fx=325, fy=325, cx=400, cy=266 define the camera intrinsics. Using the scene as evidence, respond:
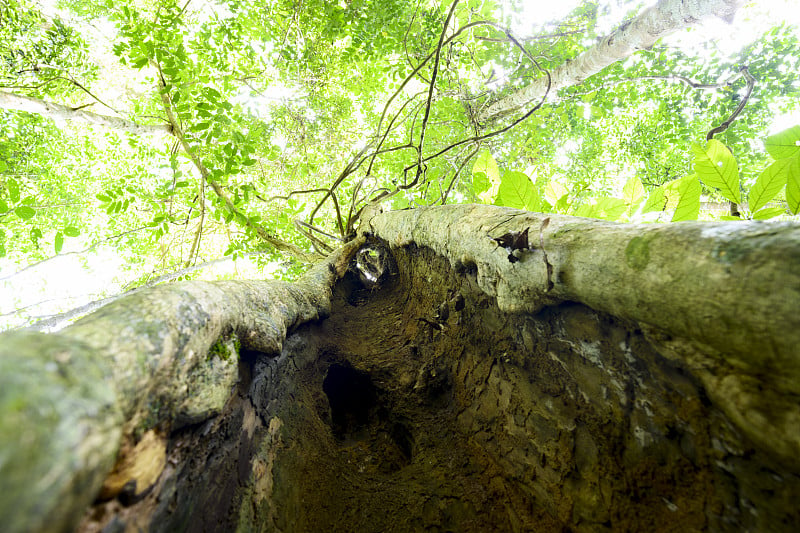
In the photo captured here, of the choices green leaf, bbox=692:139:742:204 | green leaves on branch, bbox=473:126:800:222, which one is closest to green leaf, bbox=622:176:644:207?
green leaves on branch, bbox=473:126:800:222

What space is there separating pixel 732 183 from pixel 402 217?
1679mm

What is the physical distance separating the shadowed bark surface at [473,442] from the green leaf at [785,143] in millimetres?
900

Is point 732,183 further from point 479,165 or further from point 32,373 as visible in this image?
Answer: point 32,373

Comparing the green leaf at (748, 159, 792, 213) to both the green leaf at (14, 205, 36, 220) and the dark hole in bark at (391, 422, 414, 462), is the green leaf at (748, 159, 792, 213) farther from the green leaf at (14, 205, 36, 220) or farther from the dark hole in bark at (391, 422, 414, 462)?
the green leaf at (14, 205, 36, 220)

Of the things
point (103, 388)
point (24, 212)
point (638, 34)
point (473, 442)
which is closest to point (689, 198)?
point (473, 442)

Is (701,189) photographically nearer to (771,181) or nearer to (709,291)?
(771,181)

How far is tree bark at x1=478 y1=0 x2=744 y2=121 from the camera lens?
2.56 metres

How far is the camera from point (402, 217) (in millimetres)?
2365

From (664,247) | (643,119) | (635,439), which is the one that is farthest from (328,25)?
(643,119)

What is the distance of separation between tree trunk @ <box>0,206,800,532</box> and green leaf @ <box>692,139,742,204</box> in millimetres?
482

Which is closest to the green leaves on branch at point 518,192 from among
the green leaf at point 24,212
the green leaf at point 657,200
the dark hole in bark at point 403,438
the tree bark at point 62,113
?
the green leaf at point 657,200

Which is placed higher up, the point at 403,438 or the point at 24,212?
the point at 24,212

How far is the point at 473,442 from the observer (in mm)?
1400

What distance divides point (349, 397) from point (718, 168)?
6.61ft
